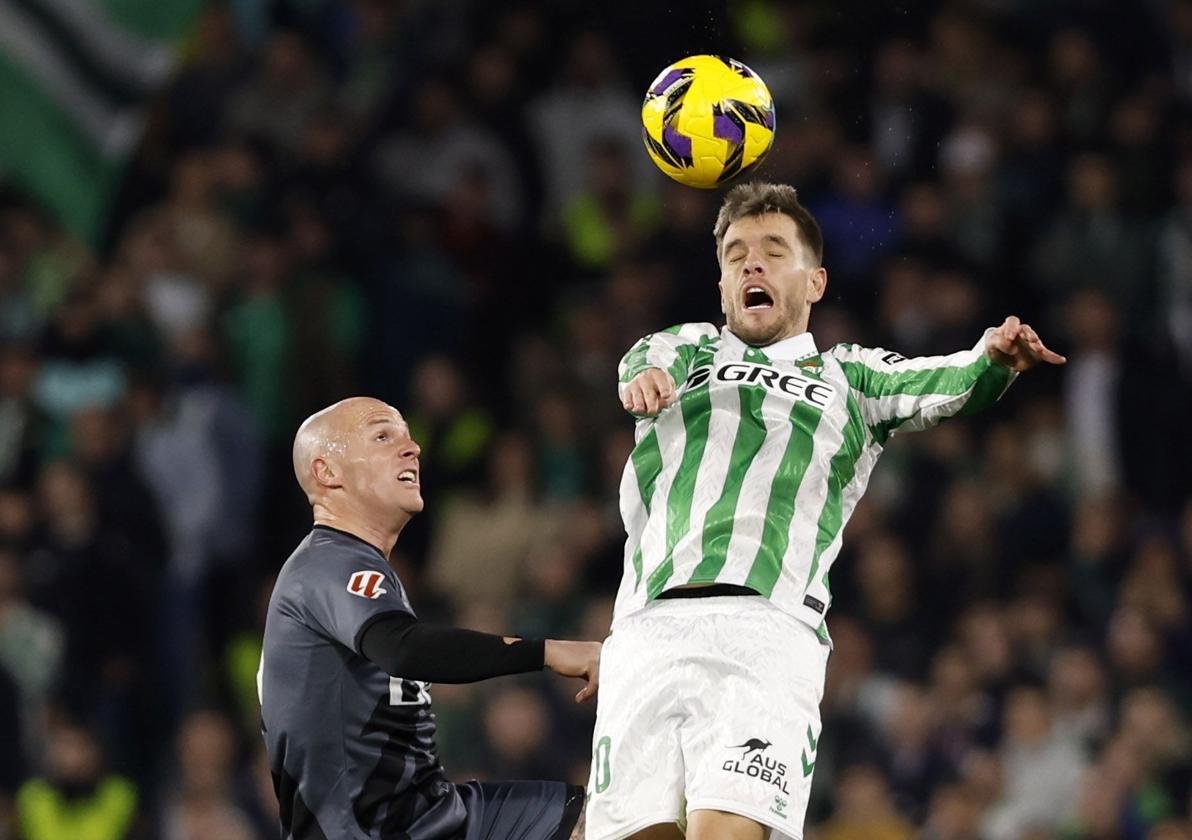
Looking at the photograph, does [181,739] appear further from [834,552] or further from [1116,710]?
[834,552]

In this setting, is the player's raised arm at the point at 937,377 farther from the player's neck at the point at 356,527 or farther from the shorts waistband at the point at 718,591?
the player's neck at the point at 356,527

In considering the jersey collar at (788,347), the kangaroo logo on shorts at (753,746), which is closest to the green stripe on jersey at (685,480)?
the jersey collar at (788,347)

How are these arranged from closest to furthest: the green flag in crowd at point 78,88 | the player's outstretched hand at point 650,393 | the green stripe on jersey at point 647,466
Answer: the player's outstretched hand at point 650,393 < the green stripe on jersey at point 647,466 < the green flag in crowd at point 78,88

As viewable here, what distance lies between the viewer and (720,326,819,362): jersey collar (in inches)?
235

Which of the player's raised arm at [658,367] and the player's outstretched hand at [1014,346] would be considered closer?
the player's raised arm at [658,367]

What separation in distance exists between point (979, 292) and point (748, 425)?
5.41 metres

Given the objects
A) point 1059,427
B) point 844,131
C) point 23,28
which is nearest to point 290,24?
point 23,28

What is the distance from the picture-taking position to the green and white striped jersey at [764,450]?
18.7 feet

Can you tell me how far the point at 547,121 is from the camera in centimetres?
Answer: 1230

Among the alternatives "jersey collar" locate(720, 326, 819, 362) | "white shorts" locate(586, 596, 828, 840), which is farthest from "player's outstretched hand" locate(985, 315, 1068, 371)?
"white shorts" locate(586, 596, 828, 840)

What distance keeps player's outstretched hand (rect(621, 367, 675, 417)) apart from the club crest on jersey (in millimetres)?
838

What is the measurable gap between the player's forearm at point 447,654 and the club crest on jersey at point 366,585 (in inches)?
6.7

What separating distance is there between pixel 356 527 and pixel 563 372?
5656 millimetres

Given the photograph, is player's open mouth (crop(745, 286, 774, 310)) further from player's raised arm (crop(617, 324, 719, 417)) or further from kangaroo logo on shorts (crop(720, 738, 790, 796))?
kangaroo logo on shorts (crop(720, 738, 790, 796))
